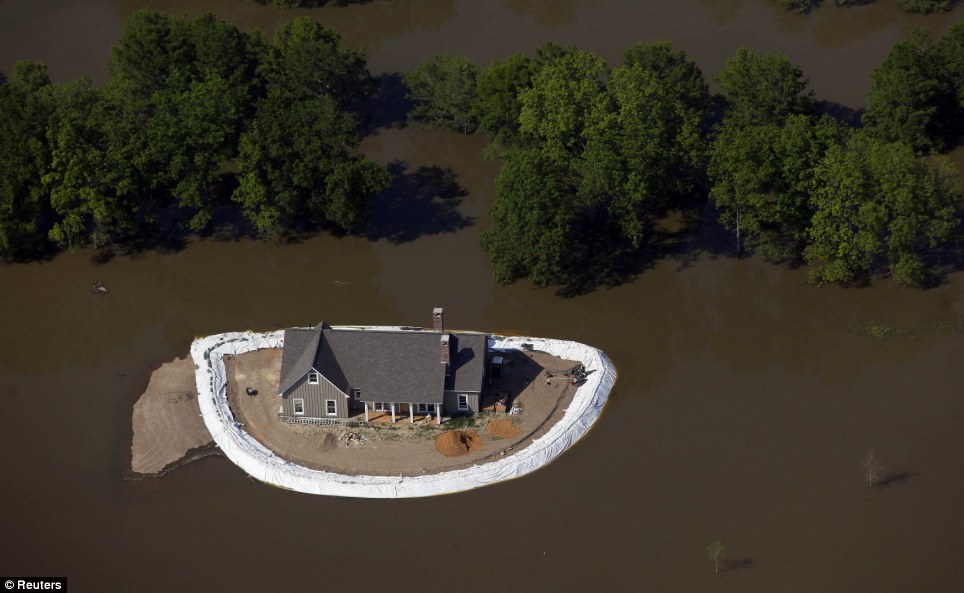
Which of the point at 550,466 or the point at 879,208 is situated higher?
the point at 879,208

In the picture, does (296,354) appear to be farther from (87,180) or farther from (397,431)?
(87,180)

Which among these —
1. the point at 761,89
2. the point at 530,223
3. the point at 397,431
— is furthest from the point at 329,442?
the point at 761,89

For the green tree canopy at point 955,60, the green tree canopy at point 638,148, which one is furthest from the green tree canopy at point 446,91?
the green tree canopy at point 955,60

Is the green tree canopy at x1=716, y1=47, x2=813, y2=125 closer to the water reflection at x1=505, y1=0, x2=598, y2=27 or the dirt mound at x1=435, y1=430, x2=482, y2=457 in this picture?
the water reflection at x1=505, y1=0, x2=598, y2=27

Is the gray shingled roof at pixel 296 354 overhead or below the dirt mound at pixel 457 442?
overhead

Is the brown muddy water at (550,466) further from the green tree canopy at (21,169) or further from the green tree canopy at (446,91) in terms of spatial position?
the green tree canopy at (21,169)

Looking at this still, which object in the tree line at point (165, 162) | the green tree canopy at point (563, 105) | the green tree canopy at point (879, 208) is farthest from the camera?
the green tree canopy at point (563, 105)
